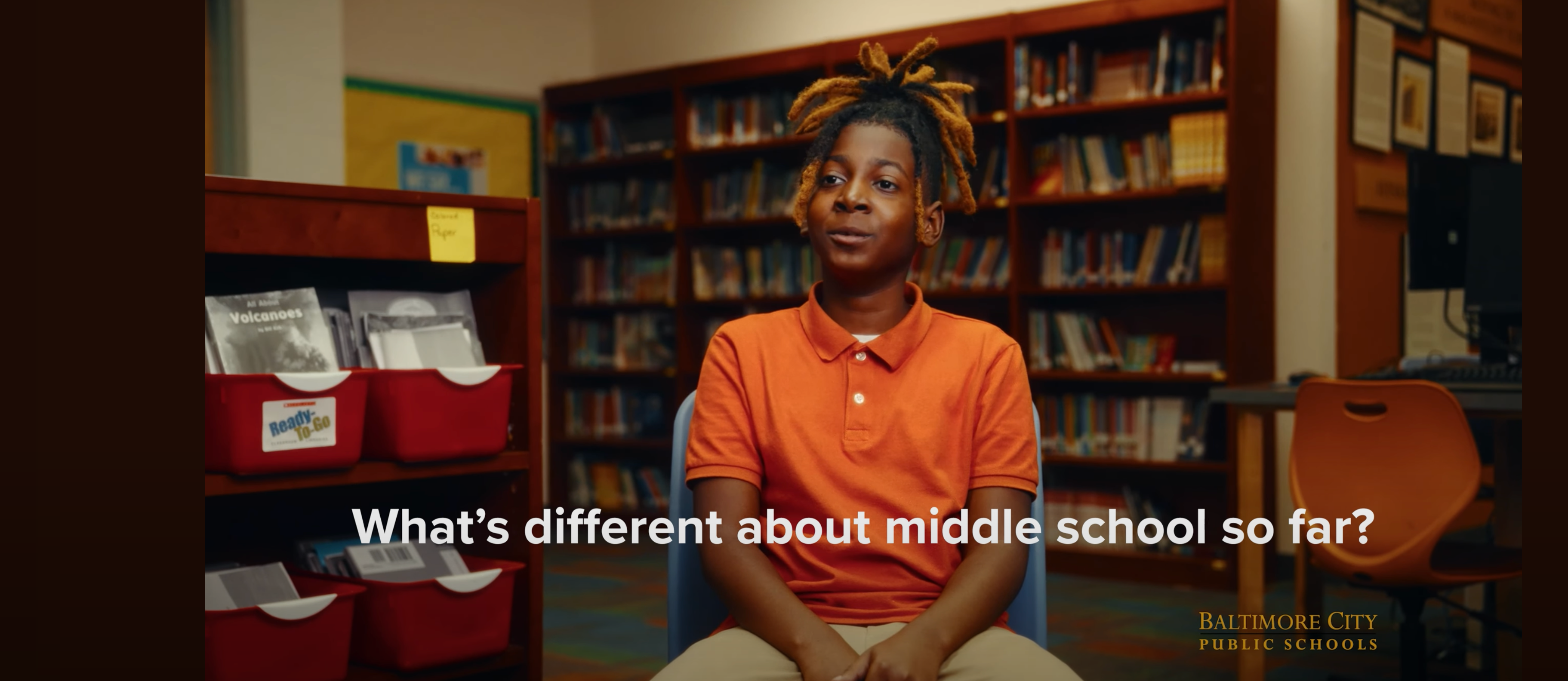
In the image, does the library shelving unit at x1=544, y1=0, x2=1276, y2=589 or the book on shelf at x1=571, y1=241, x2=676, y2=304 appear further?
the book on shelf at x1=571, y1=241, x2=676, y2=304

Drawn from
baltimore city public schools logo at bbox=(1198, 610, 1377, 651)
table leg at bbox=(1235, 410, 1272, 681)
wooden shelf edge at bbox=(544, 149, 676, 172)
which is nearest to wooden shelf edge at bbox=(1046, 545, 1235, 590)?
baltimore city public schools logo at bbox=(1198, 610, 1377, 651)

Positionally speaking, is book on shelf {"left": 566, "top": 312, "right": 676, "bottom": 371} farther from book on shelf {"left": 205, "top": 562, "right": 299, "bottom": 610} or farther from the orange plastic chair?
book on shelf {"left": 205, "top": 562, "right": 299, "bottom": 610}

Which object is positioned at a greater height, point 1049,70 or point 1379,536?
point 1049,70

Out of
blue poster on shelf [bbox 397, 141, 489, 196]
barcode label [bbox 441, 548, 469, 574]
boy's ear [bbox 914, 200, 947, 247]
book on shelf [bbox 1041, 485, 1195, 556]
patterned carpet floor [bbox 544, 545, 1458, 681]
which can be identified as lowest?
patterned carpet floor [bbox 544, 545, 1458, 681]

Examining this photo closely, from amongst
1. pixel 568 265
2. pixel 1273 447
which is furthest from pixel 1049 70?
pixel 568 265

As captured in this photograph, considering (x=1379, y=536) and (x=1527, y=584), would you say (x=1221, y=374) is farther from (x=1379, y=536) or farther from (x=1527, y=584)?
(x=1527, y=584)

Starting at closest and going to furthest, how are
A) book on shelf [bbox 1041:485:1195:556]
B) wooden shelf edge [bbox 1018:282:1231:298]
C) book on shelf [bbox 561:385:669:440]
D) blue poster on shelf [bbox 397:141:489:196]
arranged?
wooden shelf edge [bbox 1018:282:1231:298], book on shelf [bbox 1041:485:1195:556], blue poster on shelf [bbox 397:141:489:196], book on shelf [bbox 561:385:669:440]

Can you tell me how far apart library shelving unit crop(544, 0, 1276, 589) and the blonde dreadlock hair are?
311cm

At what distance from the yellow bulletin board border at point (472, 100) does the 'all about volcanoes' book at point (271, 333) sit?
13.5 ft

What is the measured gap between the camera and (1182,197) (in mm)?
4762

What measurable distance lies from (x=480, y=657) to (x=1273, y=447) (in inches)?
139

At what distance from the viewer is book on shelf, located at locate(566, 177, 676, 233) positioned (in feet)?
20.3

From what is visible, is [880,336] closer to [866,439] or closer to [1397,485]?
[866,439]

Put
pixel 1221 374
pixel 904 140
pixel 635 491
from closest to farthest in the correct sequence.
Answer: pixel 904 140 < pixel 1221 374 < pixel 635 491
